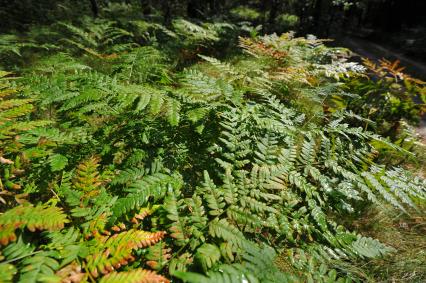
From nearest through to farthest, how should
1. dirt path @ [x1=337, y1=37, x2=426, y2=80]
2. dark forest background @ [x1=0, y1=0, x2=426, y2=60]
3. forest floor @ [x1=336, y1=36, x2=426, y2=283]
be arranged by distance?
forest floor @ [x1=336, y1=36, x2=426, y2=283]
dark forest background @ [x1=0, y1=0, x2=426, y2=60]
dirt path @ [x1=337, y1=37, x2=426, y2=80]

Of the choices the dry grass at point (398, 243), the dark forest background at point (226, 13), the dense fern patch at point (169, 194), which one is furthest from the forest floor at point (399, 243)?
the dark forest background at point (226, 13)

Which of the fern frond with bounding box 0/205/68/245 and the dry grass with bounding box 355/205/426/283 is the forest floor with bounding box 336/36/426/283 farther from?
the fern frond with bounding box 0/205/68/245

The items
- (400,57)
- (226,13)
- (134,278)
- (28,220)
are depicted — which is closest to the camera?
(134,278)

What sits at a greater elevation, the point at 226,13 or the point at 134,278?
the point at 226,13

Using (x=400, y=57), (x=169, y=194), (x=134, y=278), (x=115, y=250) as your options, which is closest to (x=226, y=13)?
(x=400, y=57)

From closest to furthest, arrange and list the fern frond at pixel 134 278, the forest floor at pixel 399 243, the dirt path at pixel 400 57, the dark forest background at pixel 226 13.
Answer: the fern frond at pixel 134 278
the forest floor at pixel 399 243
the dark forest background at pixel 226 13
the dirt path at pixel 400 57

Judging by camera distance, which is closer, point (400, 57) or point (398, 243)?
point (398, 243)

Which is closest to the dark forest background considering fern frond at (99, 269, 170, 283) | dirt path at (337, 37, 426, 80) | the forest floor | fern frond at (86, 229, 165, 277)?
dirt path at (337, 37, 426, 80)

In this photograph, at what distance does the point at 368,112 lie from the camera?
12.6 ft

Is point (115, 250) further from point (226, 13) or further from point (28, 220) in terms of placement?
point (226, 13)

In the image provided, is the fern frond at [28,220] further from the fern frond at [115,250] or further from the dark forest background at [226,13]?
the dark forest background at [226,13]

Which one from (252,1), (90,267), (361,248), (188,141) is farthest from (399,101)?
A: (252,1)

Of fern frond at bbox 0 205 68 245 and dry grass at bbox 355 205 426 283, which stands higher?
fern frond at bbox 0 205 68 245

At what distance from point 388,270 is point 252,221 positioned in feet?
4.28
